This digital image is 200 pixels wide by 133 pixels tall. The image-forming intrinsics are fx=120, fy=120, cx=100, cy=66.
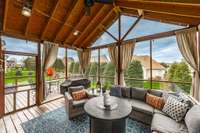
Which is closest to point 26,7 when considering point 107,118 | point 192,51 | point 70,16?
point 70,16

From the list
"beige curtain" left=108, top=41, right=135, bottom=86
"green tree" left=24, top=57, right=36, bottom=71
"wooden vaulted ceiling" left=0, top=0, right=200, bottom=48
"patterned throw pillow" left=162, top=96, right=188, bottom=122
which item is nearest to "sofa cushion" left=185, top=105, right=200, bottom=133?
"patterned throw pillow" left=162, top=96, right=188, bottom=122

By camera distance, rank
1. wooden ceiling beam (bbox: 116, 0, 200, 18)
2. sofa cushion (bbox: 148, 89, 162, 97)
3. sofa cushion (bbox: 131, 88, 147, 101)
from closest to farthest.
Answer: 1. wooden ceiling beam (bbox: 116, 0, 200, 18)
2. sofa cushion (bbox: 148, 89, 162, 97)
3. sofa cushion (bbox: 131, 88, 147, 101)

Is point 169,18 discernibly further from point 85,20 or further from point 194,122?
point 194,122

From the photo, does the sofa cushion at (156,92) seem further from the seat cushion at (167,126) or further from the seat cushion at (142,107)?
the seat cushion at (167,126)

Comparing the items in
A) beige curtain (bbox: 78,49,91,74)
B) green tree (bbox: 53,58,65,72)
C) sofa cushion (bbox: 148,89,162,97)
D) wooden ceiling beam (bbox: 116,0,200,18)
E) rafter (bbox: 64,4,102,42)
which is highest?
rafter (bbox: 64,4,102,42)

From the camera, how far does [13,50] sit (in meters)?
4.07

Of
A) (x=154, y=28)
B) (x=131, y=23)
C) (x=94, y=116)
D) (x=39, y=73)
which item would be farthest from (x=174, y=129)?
(x=39, y=73)

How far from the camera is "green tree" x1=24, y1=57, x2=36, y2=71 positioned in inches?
178

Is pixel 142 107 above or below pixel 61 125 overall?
above

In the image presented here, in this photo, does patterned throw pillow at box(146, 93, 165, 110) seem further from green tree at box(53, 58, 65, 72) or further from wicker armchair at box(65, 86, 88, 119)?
green tree at box(53, 58, 65, 72)

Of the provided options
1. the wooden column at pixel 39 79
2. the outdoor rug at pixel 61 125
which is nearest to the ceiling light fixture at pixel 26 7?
the wooden column at pixel 39 79

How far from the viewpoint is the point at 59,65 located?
5.90 m

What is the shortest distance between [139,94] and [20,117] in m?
3.80

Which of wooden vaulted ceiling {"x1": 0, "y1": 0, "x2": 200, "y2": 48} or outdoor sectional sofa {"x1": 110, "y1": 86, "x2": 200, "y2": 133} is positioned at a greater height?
wooden vaulted ceiling {"x1": 0, "y1": 0, "x2": 200, "y2": 48}
